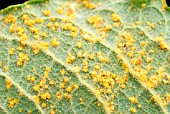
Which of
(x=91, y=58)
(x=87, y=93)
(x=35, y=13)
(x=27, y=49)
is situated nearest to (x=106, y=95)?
(x=87, y=93)

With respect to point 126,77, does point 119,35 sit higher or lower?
higher

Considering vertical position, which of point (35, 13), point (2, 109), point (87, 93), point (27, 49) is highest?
point (35, 13)

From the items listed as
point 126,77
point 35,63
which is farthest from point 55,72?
point 126,77

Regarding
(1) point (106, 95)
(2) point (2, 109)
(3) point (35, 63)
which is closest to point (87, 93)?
(1) point (106, 95)

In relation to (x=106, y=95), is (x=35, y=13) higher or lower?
higher

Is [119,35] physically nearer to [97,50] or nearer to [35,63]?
[97,50]

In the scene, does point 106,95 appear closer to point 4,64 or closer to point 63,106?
point 63,106
